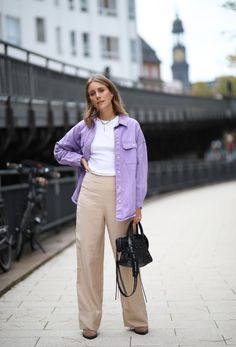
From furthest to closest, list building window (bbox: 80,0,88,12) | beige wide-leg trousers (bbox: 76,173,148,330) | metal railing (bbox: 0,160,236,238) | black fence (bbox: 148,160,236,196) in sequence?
building window (bbox: 80,0,88,12) → black fence (bbox: 148,160,236,196) → metal railing (bbox: 0,160,236,238) → beige wide-leg trousers (bbox: 76,173,148,330)

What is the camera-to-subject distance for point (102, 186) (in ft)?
15.9

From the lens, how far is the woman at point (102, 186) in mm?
4797

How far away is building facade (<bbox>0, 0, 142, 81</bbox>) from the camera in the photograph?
44375mm

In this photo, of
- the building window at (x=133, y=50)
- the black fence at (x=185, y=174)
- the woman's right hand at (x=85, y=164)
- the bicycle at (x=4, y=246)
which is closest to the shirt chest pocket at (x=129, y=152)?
the woman's right hand at (x=85, y=164)

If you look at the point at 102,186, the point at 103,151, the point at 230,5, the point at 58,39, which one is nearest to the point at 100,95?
the point at 103,151

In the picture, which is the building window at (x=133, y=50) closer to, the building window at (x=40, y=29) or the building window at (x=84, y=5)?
the building window at (x=84, y=5)

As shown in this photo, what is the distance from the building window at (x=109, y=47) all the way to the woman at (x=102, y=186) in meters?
48.5

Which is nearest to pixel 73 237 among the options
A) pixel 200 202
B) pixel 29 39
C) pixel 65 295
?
pixel 65 295

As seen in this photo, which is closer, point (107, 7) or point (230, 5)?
point (230, 5)

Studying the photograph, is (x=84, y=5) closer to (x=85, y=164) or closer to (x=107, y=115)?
(x=107, y=115)

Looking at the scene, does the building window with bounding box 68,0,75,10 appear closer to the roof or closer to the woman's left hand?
the roof

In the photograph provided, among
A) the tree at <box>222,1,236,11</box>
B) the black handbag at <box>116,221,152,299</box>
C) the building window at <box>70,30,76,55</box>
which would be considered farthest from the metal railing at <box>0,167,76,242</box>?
the building window at <box>70,30,76,55</box>

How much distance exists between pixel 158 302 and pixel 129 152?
1951 millimetres

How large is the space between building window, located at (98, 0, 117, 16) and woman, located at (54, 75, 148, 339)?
161 ft
